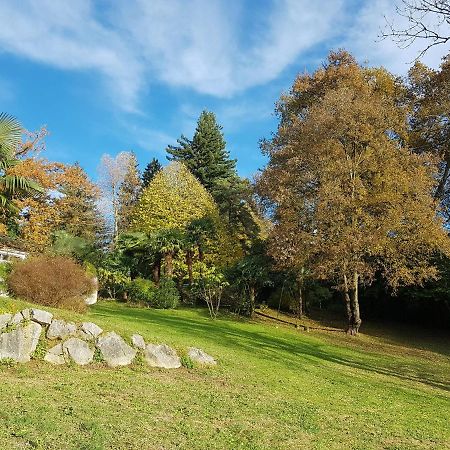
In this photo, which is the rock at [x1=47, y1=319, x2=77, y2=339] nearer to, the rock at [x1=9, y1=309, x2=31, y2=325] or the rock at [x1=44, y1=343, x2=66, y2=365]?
the rock at [x1=44, y1=343, x2=66, y2=365]

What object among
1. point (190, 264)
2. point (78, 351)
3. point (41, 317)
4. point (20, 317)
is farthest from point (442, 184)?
point (20, 317)

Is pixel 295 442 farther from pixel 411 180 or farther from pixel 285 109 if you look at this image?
pixel 285 109

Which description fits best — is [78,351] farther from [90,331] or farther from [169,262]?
[169,262]

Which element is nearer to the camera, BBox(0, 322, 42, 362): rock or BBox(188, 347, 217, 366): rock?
BBox(0, 322, 42, 362): rock

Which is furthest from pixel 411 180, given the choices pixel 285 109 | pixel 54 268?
pixel 54 268

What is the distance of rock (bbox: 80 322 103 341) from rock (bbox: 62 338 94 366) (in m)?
0.16

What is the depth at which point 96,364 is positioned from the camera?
24.8 feet

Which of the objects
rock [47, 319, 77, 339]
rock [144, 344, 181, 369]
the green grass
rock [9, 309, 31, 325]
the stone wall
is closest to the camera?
the green grass

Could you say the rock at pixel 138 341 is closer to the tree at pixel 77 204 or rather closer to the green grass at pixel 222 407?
the green grass at pixel 222 407

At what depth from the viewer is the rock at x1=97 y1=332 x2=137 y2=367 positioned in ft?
25.3

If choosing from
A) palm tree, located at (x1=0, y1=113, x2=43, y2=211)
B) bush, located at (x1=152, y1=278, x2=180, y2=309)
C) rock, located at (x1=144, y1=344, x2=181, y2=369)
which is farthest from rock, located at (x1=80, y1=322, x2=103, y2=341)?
bush, located at (x1=152, y1=278, x2=180, y2=309)

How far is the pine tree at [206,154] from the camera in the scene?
41.3m

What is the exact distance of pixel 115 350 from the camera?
7.84 metres

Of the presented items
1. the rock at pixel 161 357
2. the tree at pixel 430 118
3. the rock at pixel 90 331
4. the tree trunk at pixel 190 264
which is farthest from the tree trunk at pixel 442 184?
the rock at pixel 90 331
